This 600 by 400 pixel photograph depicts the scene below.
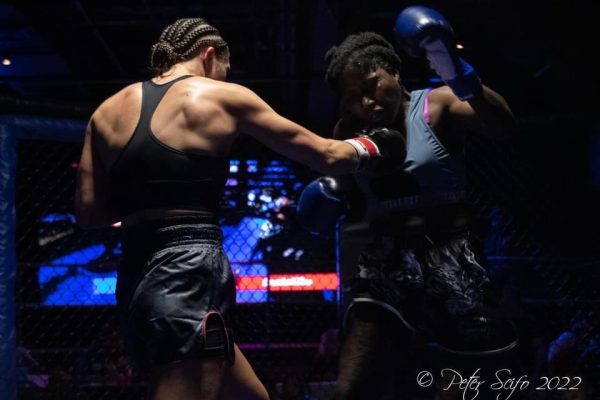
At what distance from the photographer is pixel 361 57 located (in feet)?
6.45

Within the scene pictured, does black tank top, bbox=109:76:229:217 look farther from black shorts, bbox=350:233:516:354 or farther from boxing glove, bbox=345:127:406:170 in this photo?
black shorts, bbox=350:233:516:354

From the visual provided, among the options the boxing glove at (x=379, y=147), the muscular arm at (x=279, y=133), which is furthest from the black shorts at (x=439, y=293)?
the muscular arm at (x=279, y=133)

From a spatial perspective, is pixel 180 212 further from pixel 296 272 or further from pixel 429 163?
pixel 296 272

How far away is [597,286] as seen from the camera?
3559mm

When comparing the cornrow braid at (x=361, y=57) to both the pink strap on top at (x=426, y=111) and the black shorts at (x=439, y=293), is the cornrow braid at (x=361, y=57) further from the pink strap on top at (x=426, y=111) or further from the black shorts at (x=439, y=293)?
the black shorts at (x=439, y=293)

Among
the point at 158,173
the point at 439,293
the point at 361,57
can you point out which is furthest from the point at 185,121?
the point at 439,293

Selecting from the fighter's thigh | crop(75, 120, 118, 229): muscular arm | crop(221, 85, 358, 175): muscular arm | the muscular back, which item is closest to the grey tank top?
crop(221, 85, 358, 175): muscular arm

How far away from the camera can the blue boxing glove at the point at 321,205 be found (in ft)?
7.25

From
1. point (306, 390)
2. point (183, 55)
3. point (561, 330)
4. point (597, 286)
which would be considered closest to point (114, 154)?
Answer: point (183, 55)

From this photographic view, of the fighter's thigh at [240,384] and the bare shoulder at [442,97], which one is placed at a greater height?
the bare shoulder at [442,97]

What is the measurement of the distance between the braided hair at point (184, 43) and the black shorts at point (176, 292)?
0.44m

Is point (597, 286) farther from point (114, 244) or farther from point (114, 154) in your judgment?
point (114, 244)

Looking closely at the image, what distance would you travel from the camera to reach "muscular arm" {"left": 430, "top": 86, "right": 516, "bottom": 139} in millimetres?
1763

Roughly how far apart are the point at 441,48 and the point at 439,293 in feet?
2.15
